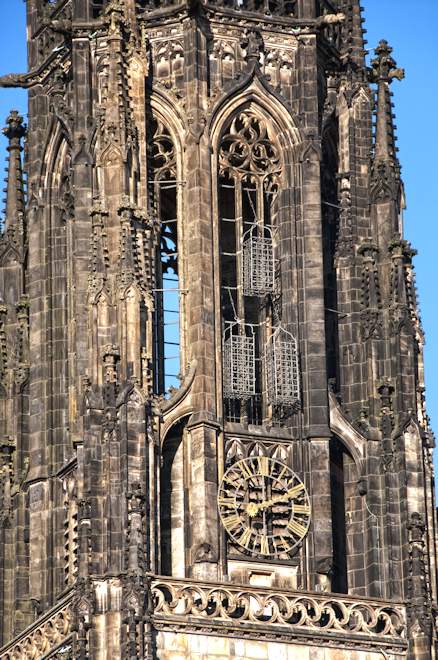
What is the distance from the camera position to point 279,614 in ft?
248

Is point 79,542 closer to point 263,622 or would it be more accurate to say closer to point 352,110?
point 263,622

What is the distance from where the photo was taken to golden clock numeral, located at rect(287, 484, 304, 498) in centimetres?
7738

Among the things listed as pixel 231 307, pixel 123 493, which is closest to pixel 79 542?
pixel 123 493

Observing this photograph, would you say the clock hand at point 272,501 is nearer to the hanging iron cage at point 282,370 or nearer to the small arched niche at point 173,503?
the small arched niche at point 173,503

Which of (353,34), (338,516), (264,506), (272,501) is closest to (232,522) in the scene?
(264,506)

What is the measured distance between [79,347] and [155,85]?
4829 mm

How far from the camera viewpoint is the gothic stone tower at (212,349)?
7562 cm

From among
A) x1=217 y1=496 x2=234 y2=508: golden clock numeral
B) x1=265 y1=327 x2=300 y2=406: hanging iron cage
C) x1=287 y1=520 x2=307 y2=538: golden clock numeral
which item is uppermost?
x1=265 y1=327 x2=300 y2=406: hanging iron cage

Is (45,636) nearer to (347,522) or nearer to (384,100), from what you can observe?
(347,522)

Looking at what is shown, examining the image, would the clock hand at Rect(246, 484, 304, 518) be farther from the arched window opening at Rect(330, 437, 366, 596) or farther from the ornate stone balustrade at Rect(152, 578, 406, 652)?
the ornate stone balustrade at Rect(152, 578, 406, 652)

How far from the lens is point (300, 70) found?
8031 centimetres

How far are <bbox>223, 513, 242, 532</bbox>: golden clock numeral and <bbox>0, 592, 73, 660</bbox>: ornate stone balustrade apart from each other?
3054 millimetres

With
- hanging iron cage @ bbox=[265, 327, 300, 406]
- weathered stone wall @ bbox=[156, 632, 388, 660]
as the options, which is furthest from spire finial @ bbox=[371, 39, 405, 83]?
weathered stone wall @ bbox=[156, 632, 388, 660]

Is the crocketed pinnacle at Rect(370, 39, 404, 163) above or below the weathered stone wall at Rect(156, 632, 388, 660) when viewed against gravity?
above
